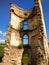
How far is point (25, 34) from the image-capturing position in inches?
956

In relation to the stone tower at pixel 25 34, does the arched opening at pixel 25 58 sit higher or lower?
lower

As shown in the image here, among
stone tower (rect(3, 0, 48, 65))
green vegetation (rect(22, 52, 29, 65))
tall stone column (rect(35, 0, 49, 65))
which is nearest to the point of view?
tall stone column (rect(35, 0, 49, 65))

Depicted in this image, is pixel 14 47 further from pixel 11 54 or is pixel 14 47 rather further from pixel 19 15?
pixel 19 15

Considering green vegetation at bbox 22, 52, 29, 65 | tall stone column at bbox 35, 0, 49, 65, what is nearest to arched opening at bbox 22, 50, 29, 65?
green vegetation at bbox 22, 52, 29, 65

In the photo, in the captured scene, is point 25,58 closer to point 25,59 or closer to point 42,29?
point 25,59

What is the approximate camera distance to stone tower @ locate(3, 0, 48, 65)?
19503 mm

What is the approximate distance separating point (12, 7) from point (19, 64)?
10.4m

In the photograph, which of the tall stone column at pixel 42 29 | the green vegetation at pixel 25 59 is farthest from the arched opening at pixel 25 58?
the tall stone column at pixel 42 29

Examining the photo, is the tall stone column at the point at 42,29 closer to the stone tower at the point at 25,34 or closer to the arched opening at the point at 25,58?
the stone tower at the point at 25,34

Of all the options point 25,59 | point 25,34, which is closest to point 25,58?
point 25,59

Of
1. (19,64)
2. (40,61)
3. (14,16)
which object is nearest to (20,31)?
(14,16)

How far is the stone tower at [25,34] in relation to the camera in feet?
64.0

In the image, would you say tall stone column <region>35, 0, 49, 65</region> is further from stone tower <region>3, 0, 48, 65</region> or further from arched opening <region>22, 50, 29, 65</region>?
arched opening <region>22, 50, 29, 65</region>

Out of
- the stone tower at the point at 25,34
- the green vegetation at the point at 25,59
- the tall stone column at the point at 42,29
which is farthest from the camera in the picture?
the green vegetation at the point at 25,59
